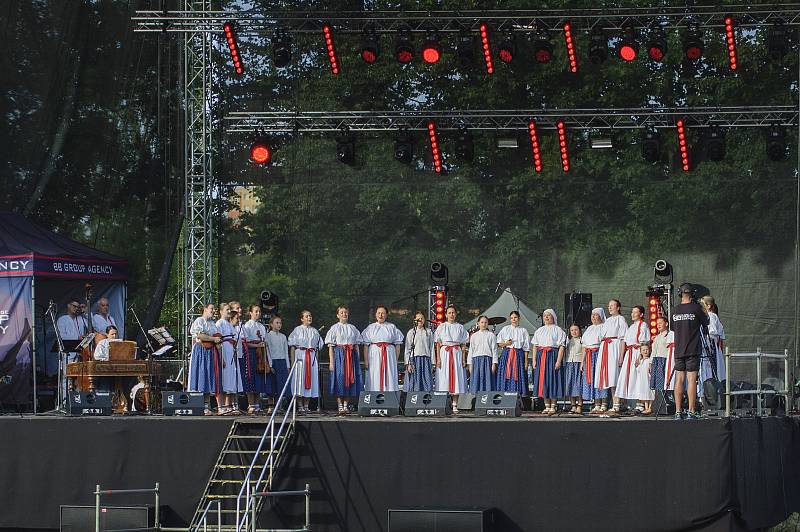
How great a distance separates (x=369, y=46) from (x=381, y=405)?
6.74 metres

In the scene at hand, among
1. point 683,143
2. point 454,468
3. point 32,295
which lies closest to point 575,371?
point 454,468

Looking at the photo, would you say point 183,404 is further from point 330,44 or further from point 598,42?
point 598,42

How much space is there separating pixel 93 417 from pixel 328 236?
8952 millimetres

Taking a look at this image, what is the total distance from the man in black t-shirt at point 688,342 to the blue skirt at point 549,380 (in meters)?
3.06

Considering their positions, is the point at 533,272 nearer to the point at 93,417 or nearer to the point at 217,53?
the point at 217,53

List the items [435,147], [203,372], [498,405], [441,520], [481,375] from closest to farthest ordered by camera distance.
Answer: [441,520] → [498,405] → [203,372] → [481,375] → [435,147]

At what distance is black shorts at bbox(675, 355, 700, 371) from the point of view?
1359cm

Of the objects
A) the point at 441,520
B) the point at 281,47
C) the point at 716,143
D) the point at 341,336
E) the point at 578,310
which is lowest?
the point at 441,520

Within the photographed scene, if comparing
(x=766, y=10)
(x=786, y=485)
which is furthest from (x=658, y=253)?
(x=786, y=485)

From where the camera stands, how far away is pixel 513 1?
2567 centimetres

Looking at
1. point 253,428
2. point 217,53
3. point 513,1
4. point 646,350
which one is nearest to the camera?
point 253,428

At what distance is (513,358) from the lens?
17.1 m

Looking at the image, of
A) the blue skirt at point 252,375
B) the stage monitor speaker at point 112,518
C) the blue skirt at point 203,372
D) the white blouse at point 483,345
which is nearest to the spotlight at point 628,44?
the white blouse at point 483,345

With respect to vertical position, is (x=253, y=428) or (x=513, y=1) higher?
(x=513, y=1)
